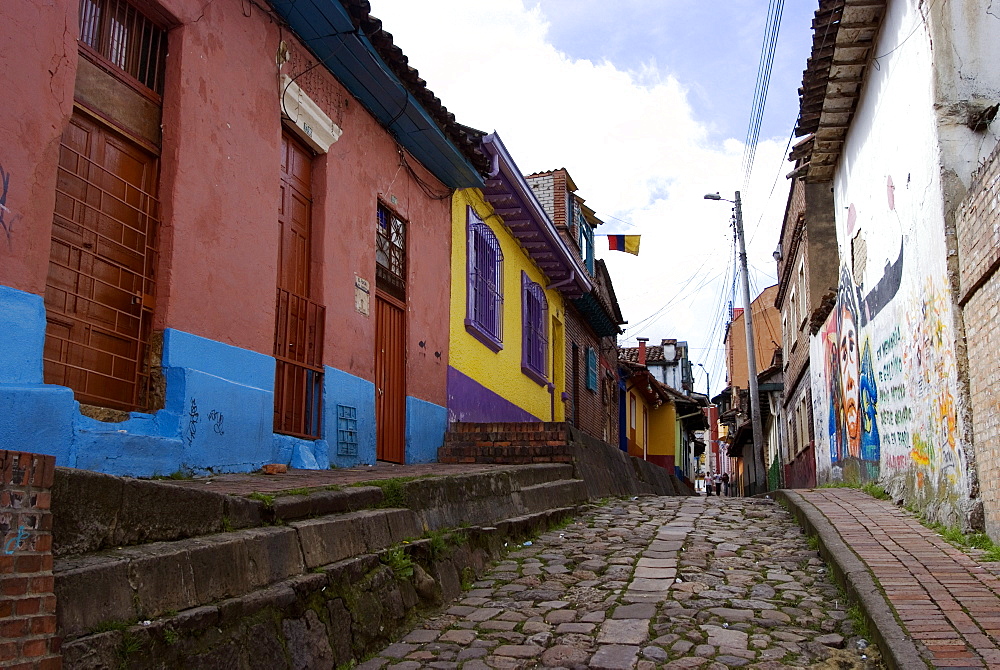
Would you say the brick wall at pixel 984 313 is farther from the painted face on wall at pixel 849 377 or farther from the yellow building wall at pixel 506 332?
the yellow building wall at pixel 506 332

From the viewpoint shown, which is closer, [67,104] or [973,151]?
[67,104]

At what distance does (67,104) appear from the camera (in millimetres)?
5082

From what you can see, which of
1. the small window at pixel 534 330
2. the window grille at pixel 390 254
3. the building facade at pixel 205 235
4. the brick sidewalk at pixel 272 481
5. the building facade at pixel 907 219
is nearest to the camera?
the building facade at pixel 205 235

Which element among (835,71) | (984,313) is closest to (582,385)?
(835,71)

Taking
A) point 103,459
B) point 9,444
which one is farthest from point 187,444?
point 9,444

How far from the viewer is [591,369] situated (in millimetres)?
21141

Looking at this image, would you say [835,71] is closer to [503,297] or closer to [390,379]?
[390,379]

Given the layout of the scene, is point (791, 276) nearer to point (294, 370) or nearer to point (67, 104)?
point (294, 370)

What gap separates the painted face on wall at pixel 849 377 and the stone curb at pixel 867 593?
3387mm

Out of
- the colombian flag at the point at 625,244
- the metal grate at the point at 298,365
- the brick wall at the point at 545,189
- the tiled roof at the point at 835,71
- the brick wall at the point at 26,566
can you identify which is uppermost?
the brick wall at the point at 545,189

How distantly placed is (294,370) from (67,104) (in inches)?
128

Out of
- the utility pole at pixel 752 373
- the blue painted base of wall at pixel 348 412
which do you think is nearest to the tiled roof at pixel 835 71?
the blue painted base of wall at pixel 348 412

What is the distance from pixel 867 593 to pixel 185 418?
174 inches

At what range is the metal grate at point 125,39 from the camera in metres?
5.69
